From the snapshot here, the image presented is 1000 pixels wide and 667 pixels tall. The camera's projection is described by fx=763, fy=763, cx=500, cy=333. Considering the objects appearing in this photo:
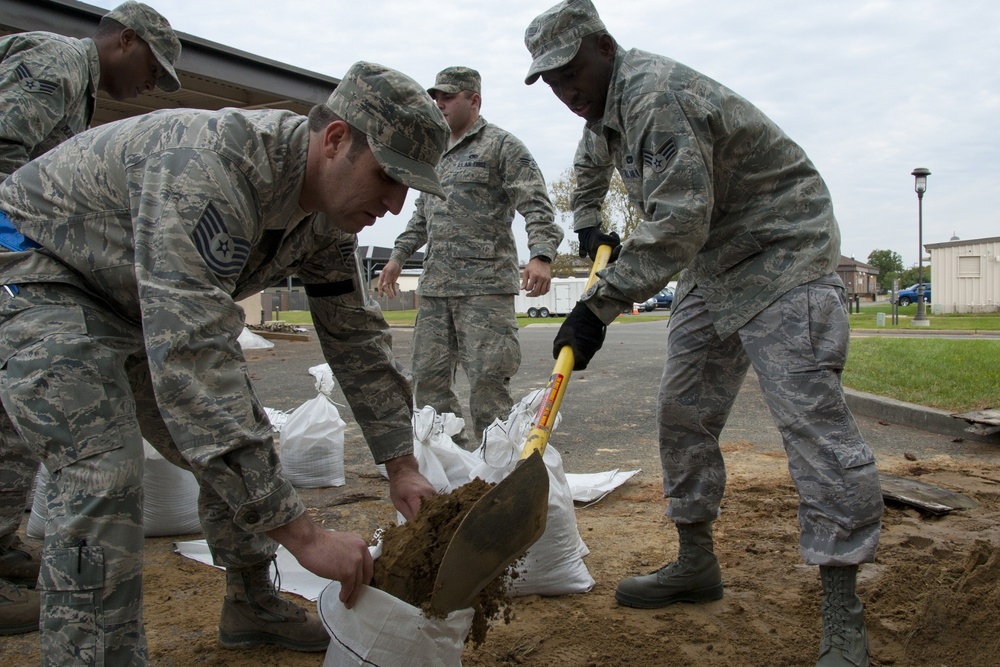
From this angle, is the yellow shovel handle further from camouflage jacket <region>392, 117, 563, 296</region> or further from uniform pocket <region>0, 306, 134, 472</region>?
camouflage jacket <region>392, 117, 563, 296</region>

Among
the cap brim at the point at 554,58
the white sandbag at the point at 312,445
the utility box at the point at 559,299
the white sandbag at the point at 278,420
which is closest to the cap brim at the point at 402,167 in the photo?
the cap brim at the point at 554,58

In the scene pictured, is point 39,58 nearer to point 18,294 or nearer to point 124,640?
point 18,294

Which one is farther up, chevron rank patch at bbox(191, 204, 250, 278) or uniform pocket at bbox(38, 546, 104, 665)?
chevron rank patch at bbox(191, 204, 250, 278)

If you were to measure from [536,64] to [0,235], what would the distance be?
1.51 meters

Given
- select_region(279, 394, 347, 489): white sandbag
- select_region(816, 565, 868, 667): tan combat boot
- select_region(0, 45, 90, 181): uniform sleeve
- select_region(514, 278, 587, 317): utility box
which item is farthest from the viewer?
select_region(514, 278, 587, 317): utility box

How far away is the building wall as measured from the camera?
96.7 ft

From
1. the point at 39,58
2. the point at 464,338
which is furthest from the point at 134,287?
Result: the point at 464,338

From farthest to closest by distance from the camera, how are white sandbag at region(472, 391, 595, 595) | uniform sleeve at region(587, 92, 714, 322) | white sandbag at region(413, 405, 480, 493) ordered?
white sandbag at region(413, 405, 480, 493) → white sandbag at region(472, 391, 595, 595) → uniform sleeve at region(587, 92, 714, 322)

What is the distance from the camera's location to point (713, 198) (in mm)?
2170

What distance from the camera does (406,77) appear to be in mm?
1699

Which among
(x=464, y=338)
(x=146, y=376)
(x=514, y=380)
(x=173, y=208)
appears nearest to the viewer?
(x=173, y=208)

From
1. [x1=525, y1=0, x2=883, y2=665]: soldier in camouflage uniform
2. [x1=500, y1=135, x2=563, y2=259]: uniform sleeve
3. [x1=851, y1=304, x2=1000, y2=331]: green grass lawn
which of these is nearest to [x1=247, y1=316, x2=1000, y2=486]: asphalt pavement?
[x1=500, y1=135, x2=563, y2=259]: uniform sleeve

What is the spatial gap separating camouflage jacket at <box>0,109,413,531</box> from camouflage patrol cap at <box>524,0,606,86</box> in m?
0.87

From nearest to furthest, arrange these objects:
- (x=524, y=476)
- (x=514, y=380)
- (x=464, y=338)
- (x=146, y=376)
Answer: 1. (x=524, y=476)
2. (x=146, y=376)
3. (x=464, y=338)
4. (x=514, y=380)
